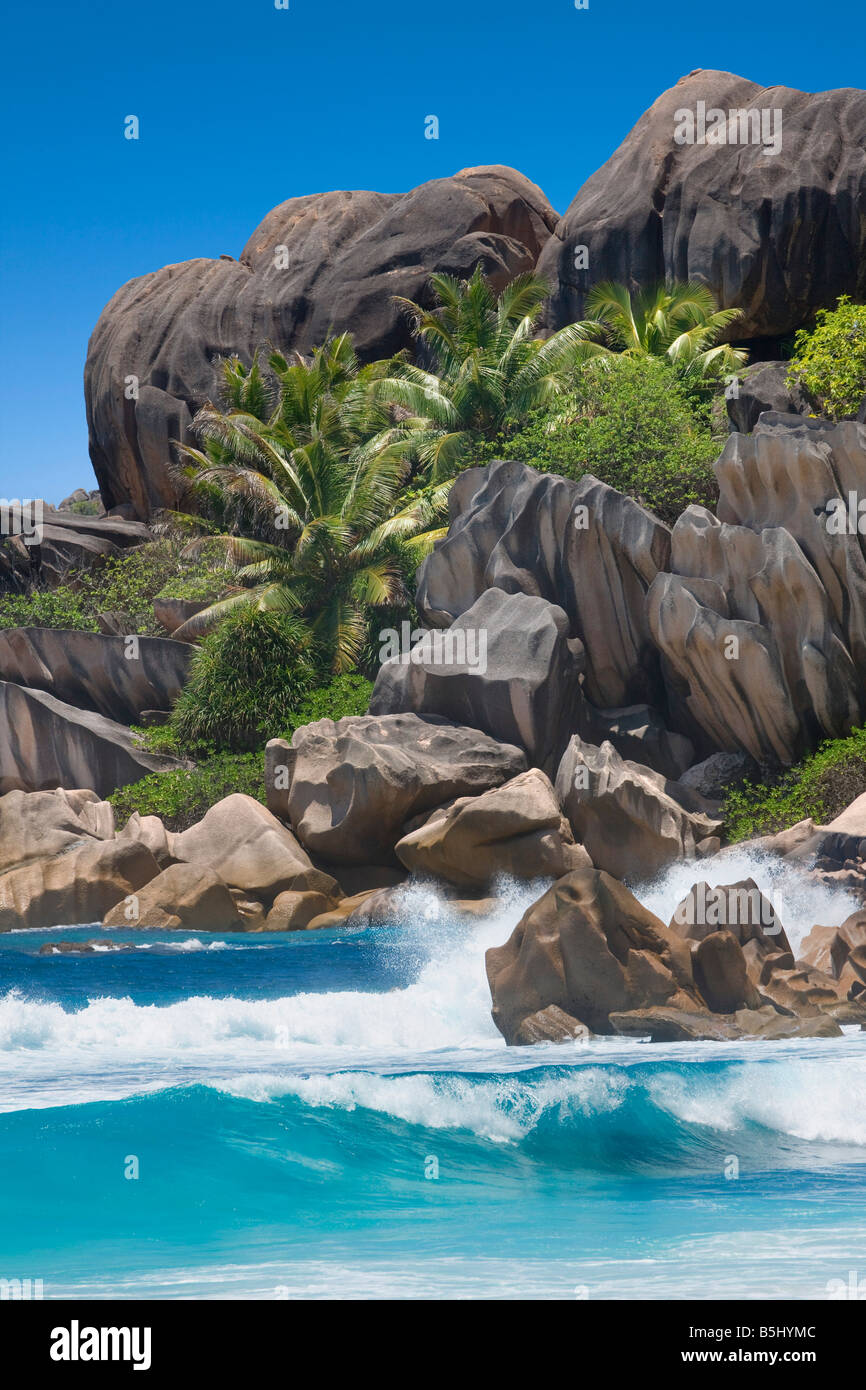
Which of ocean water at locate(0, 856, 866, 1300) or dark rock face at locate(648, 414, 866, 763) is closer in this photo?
ocean water at locate(0, 856, 866, 1300)

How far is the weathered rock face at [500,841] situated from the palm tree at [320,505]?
29.3ft

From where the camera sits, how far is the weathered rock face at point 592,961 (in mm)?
11711

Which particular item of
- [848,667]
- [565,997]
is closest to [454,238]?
[848,667]

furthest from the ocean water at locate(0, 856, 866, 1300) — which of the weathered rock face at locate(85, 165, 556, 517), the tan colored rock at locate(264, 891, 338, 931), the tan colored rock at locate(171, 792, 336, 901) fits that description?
the weathered rock face at locate(85, 165, 556, 517)

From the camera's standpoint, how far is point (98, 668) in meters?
28.8

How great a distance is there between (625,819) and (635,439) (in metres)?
9.20

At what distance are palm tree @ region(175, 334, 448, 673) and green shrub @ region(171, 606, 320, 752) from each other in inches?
58.7

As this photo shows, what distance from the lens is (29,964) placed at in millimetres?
17703

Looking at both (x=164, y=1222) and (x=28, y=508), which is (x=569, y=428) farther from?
(x=164, y=1222)

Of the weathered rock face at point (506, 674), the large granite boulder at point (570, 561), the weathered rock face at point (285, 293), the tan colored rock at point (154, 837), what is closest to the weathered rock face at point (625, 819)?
the weathered rock face at point (506, 674)

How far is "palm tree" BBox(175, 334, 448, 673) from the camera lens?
96.3 feet

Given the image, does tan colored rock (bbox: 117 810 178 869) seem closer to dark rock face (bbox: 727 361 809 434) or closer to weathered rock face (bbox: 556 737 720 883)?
weathered rock face (bbox: 556 737 720 883)

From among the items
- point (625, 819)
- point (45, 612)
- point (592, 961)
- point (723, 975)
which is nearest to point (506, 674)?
point (625, 819)
